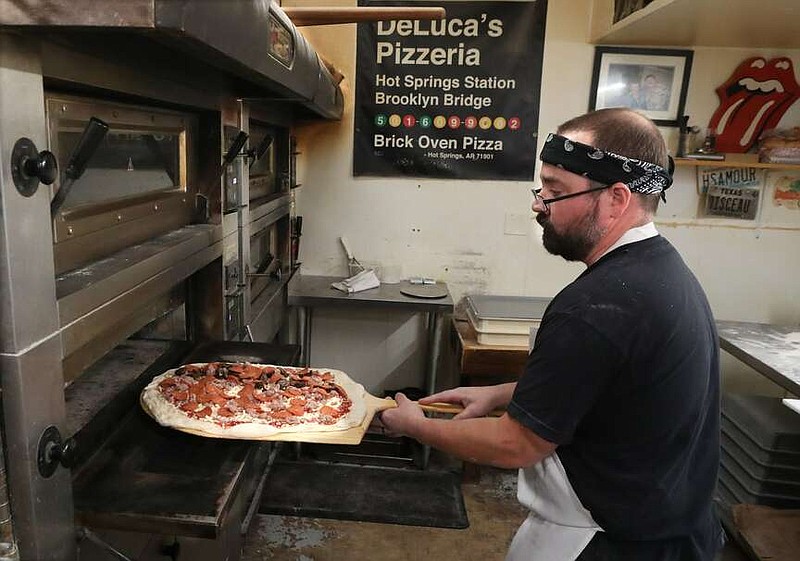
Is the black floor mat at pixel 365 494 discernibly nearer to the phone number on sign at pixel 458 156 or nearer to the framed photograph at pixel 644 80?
the phone number on sign at pixel 458 156

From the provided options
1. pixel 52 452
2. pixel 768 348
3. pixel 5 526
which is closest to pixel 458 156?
pixel 768 348

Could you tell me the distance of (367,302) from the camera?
3.15 m

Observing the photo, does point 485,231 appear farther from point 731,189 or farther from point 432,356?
point 731,189

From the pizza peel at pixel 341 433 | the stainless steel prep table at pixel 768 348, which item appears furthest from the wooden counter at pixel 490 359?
the pizza peel at pixel 341 433

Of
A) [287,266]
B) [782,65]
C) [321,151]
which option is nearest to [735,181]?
[782,65]

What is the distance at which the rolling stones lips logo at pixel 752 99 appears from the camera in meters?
3.26

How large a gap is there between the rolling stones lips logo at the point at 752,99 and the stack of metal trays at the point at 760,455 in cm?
147

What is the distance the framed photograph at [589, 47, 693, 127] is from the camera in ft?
10.8

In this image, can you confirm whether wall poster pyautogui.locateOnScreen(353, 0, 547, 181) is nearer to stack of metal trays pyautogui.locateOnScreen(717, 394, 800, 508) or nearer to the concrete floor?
stack of metal trays pyautogui.locateOnScreen(717, 394, 800, 508)

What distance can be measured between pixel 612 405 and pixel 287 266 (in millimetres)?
2411

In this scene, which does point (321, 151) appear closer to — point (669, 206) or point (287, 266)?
point (287, 266)

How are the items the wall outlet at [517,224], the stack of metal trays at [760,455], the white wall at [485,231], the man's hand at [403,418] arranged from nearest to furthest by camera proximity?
the man's hand at [403,418] → the stack of metal trays at [760,455] → the white wall at [485,231] → the wall outlet at [517,224]

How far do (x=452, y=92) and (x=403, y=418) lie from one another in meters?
2.18

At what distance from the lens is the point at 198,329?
207 cm
